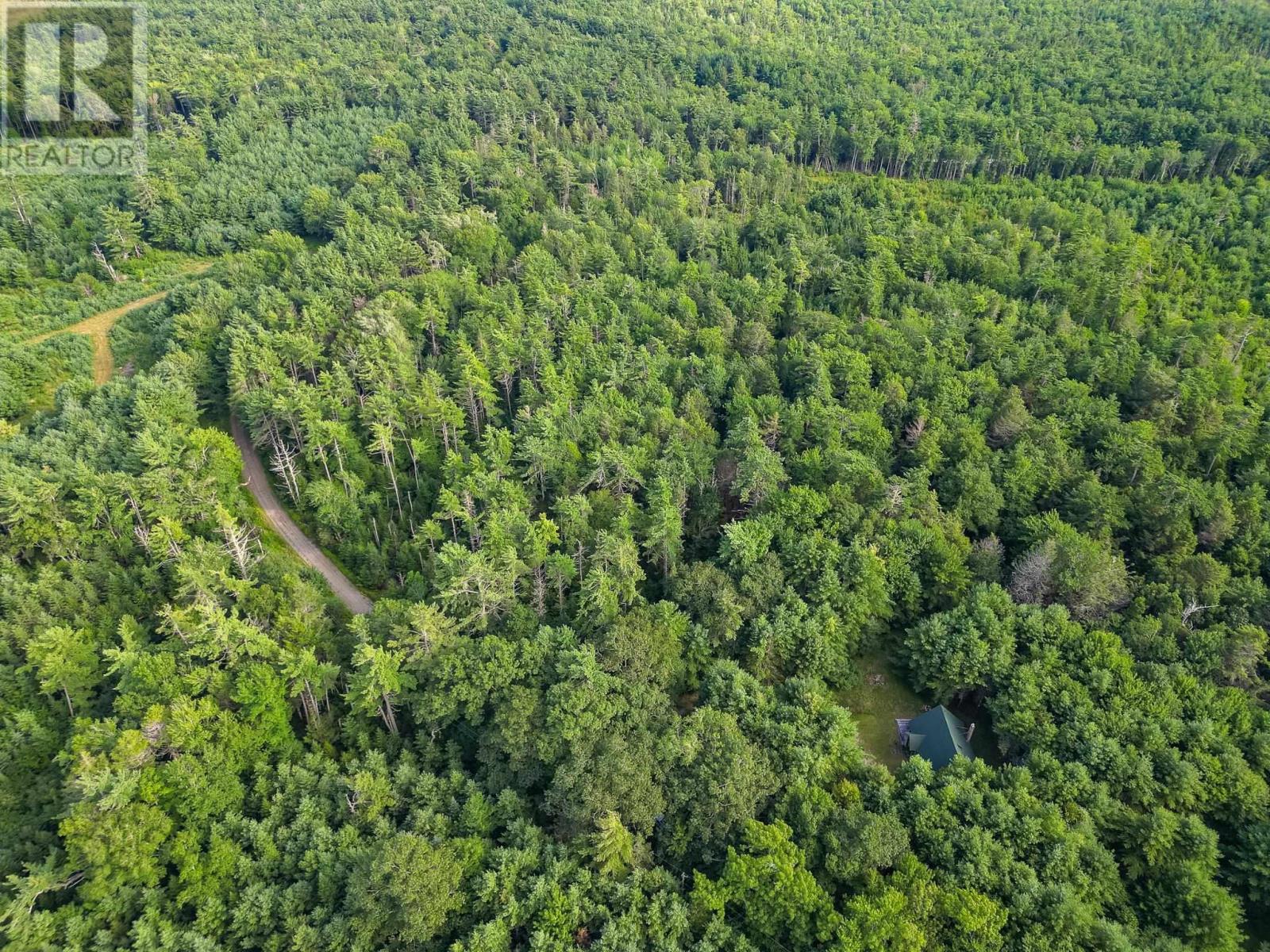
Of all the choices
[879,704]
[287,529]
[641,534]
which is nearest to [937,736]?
[879,704]

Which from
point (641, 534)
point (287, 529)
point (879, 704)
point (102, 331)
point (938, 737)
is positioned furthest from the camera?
point (102, 331)

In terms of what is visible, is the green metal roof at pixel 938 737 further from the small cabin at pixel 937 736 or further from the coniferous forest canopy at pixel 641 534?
the coniferous forest canopy at pixel 641 534

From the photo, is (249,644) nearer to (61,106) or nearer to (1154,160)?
(61,106)

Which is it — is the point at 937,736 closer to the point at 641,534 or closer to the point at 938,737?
the point at 938,737

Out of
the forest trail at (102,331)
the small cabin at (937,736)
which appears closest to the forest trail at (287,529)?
the forest trail at (102,331)

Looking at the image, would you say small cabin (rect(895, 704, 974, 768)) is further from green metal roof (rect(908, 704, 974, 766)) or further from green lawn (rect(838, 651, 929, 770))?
green lawn (rect(838, 651, 929, 770))

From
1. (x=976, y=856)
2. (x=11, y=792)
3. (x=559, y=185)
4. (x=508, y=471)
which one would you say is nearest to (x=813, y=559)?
(x=976, y=856)
